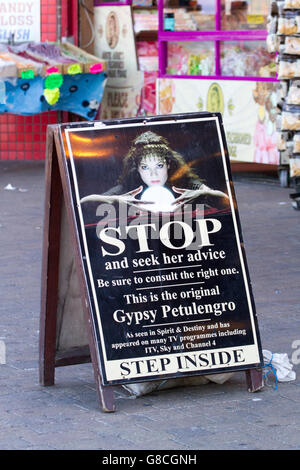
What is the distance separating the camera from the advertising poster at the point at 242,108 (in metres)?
10.3

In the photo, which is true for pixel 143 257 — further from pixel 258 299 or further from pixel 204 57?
pixel 204 57

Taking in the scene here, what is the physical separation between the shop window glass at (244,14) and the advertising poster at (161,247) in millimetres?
6402

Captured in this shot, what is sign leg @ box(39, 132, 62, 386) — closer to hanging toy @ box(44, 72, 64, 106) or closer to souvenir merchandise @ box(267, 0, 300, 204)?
souvenir merchandise @ box(267, 0, 300, 204)

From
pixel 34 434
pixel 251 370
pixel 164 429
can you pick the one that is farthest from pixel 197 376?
pixel 34 434

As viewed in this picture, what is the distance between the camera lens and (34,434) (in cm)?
385

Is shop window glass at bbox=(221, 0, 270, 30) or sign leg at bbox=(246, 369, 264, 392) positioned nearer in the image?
sign leg at bbox=(246, 369, 264, 392)

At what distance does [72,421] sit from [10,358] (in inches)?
38.4

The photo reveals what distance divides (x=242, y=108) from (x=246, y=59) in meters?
0.52

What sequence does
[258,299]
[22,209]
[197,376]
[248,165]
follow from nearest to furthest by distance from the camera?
[197,376] → [258,299] → [22,209] → [248,165]

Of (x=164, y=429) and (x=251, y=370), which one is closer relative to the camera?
(x=164, y=429)

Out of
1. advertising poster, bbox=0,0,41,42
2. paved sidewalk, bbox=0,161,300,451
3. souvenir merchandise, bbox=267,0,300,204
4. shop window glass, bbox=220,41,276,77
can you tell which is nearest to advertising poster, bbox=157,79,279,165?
shop window glass, bbox=220,41,276,77

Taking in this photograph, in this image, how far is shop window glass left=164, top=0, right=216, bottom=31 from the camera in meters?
10.9

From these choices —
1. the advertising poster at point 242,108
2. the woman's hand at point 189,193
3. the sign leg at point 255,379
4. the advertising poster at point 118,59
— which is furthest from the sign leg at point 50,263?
the advertising poster at point 118,59

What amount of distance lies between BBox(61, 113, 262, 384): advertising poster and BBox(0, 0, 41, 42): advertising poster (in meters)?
8.14
